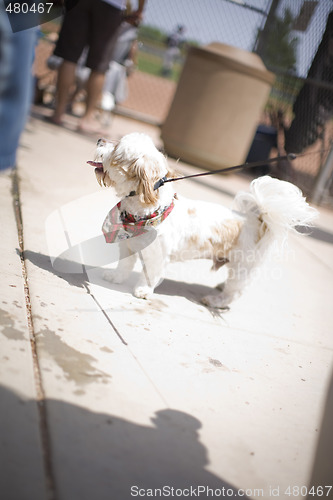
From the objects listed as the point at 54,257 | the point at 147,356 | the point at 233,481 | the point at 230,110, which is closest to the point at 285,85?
the point at 230,110

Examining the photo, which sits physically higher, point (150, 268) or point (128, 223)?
point (128, 223)

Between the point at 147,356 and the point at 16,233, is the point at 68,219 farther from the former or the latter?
the point at 147,356

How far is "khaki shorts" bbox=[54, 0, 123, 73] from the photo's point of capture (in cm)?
546

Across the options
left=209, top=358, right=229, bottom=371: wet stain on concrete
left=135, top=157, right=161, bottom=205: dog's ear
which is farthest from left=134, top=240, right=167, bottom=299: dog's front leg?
left=209, top=358, right=229, bottom=371: wet stain on concrete

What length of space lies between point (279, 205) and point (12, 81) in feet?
5.59

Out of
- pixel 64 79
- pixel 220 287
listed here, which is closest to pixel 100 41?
pixel 64 79

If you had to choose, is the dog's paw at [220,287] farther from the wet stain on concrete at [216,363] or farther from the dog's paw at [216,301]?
the wet stain on concrete at [216,363]

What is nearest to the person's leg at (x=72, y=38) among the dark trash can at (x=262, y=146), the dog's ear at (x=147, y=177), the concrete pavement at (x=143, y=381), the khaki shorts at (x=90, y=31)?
the khaki shorts at (x=90, y=31)

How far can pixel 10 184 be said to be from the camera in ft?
11.9

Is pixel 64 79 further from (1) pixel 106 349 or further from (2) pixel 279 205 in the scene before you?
(1) pixel 106 349

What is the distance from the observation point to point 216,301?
2992 millimetres

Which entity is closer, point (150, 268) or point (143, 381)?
point (143, 381)

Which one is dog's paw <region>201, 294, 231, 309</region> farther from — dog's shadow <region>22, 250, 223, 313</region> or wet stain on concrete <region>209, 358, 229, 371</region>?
wet stain on concrete <region>209, 358, 229, 371</region>

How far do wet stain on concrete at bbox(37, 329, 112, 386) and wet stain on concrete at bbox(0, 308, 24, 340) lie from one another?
0.28 feet
